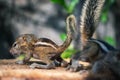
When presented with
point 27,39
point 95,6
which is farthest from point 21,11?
point 27,39

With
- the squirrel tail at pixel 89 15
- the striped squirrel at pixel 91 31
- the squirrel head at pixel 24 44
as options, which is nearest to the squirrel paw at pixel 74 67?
the squirrel head at pixel 24 44

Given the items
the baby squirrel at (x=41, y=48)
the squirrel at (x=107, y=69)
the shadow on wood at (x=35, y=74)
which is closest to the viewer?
the shadow on wood at (x=35, y=74)

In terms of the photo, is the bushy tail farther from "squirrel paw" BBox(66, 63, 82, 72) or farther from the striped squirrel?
the striped squirrel

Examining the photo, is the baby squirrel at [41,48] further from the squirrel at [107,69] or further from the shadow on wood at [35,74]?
the squirrel at [107,69]

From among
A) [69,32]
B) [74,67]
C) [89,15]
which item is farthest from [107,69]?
[89,15]

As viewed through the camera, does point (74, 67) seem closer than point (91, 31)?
Yes

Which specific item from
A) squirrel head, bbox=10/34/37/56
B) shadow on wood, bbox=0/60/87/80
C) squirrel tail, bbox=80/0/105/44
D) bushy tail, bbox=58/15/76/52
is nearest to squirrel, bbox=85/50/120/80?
shadow on wood, bbox=0/60/87/80

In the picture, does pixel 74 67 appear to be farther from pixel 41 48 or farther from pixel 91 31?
pixel 91 31
